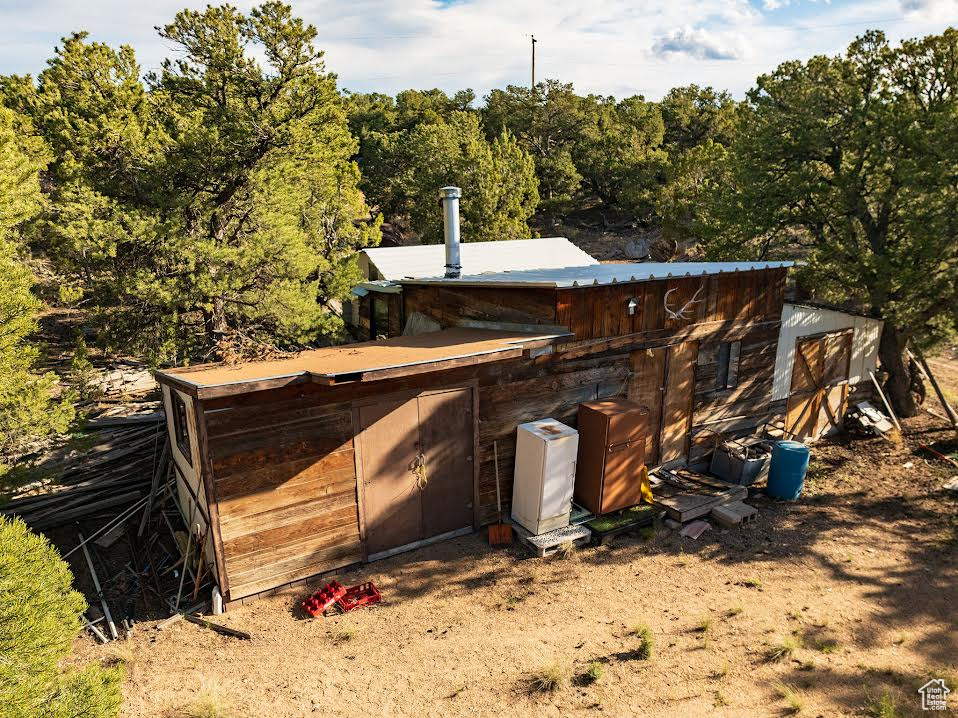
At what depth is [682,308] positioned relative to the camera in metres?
11.3

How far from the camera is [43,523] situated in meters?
9.36

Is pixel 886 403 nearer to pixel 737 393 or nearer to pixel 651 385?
pixel 737 393

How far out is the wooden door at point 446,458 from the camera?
9086 mm

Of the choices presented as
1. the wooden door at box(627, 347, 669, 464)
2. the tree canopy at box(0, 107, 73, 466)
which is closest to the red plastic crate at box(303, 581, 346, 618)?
the tree canopy at box(0, 107, 73, 466)

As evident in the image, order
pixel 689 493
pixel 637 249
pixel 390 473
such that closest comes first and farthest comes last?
pixel 390 473, pixel 689 493, pixel 637 249

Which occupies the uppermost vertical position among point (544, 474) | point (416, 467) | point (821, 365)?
point (821, 365)

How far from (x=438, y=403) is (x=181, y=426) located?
13.1 ft

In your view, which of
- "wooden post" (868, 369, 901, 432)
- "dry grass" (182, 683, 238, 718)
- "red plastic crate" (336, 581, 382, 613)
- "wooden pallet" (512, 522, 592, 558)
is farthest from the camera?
"wooden post" (868, 369, 901, 432)

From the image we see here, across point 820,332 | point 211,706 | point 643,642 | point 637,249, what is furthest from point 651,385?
point 637,249

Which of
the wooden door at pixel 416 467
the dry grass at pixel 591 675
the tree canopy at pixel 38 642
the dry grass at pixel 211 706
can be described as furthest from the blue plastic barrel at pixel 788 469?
the tree canopy at pixel 38 642

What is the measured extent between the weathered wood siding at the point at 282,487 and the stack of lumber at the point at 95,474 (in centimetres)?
357

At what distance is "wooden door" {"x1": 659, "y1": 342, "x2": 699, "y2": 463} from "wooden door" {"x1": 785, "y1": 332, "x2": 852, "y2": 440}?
3.60 meters

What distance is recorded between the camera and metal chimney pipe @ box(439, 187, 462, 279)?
1242 cm

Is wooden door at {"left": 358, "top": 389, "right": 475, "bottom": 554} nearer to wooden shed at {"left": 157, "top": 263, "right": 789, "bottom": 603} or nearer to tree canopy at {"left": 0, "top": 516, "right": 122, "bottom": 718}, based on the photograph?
wooden shed at {"left": 157, "top": 263, "right": 789, "bottom": 603}
